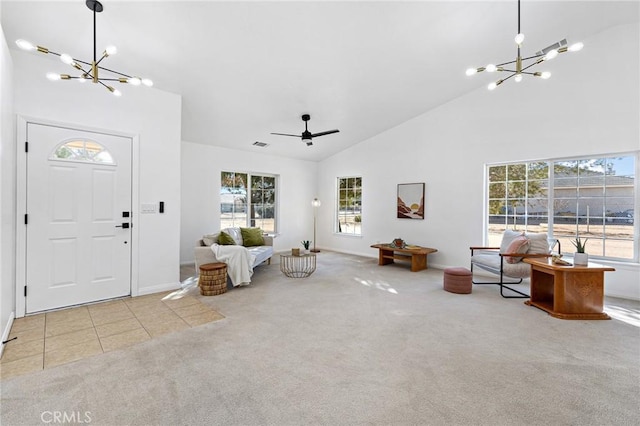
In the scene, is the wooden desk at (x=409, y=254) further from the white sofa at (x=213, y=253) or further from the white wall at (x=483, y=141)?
the white sofa at (x=213, y=253)

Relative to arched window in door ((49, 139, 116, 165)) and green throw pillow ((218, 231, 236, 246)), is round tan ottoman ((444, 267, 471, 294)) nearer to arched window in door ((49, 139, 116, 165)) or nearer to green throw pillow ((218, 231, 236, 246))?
green throw pillow ((218, 231, 236, 246))

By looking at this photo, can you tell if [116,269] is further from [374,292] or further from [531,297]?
[531,297]

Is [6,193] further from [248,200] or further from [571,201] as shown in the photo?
[571,201]

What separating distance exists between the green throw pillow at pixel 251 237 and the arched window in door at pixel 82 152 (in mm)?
2606

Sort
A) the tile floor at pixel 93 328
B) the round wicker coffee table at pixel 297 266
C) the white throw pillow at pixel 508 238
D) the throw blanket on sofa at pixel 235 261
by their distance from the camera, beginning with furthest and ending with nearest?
the round wicker coffee table at pixel 297 266
the white throw pillow at pixel 508 238
the throw blanket on sofa at pixel 235 261
the tile floor at pixel 93 328

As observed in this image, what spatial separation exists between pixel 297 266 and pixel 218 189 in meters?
2.65

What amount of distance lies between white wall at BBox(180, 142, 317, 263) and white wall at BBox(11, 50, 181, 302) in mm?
1898

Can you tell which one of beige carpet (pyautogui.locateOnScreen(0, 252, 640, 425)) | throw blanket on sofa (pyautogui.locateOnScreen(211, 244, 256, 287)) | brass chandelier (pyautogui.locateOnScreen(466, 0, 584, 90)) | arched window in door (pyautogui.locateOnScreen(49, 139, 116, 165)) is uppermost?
brass chandelier (pyautogui.locateOnScreen(466, 0, 584, 90))

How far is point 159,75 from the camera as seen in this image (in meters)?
3.69

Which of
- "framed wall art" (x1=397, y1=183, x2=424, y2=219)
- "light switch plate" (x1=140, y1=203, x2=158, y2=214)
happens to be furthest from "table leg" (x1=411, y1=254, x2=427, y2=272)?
"light switch plate" (x1=140, y1=203, x2=158, y2=214)

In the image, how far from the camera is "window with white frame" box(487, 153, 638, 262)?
4.06 meters

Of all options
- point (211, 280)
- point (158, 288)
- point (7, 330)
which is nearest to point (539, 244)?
point (211, 280)

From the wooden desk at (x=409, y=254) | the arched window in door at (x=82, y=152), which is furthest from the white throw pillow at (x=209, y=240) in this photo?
the wooden desk at (x=409, y=254)

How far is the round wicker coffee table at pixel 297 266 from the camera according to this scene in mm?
5046
